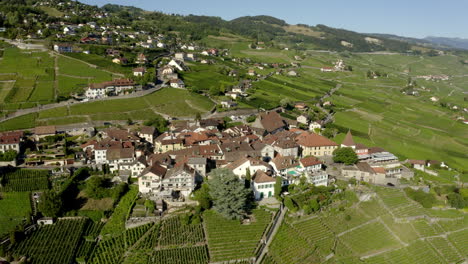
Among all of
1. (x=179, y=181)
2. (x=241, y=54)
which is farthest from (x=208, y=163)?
(x=241, y=54)

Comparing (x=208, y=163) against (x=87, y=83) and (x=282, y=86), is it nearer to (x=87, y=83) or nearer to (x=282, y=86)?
(x=87, y=83)

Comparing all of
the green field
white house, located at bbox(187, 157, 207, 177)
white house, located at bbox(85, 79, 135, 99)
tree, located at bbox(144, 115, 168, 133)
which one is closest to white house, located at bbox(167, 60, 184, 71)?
the green field

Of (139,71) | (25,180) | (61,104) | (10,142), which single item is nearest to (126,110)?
(61,104)

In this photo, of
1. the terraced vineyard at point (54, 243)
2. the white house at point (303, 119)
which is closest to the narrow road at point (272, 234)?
the terraced vineyard at point (54, 243)

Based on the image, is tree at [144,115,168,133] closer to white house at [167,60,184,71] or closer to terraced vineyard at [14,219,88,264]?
terraced vineyard at [14,219,88,264]

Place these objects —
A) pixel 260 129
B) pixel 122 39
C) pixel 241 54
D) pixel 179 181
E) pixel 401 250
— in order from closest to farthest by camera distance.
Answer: pixel 401 250 < pixel 179 181 < pixel 260 129 < pixel 122 39 < pixel 241 54
